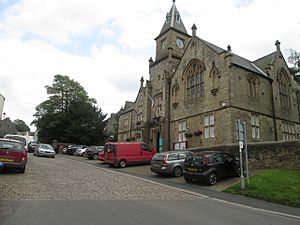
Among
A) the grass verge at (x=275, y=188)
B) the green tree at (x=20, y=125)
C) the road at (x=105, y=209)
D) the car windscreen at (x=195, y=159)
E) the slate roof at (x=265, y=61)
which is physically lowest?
the road at (x=105, y=209)

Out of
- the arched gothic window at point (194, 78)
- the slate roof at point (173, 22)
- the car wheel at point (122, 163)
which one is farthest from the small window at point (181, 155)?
the slate roof at point (173, 22)

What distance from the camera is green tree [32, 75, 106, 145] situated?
46594 mm

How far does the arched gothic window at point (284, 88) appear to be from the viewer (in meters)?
30.6

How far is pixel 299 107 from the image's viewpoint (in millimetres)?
32375

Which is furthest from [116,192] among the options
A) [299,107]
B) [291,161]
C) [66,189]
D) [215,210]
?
[299,107]

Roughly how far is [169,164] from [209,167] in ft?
11.6

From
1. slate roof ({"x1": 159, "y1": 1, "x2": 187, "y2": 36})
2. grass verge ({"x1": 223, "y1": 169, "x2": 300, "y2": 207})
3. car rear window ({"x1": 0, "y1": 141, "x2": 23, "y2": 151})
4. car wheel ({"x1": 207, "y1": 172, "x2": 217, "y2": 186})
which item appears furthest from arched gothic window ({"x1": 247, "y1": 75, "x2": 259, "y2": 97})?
car rear window ({"x1": 0, "y1": 141, "x2": 23, "y2": 151})

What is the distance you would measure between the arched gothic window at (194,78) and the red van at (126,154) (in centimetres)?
825

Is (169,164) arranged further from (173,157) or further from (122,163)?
(122,163)

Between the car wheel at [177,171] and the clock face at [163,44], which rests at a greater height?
the clock face at [163,44]

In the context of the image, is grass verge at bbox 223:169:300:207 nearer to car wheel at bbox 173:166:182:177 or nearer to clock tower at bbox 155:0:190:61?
car wheel at bbox 173:166:182:177

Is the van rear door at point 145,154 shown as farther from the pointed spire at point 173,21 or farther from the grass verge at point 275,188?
the pointed spire at point 173,21

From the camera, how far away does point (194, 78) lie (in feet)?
95.9

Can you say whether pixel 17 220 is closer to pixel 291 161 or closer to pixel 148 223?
pixel 148 223
